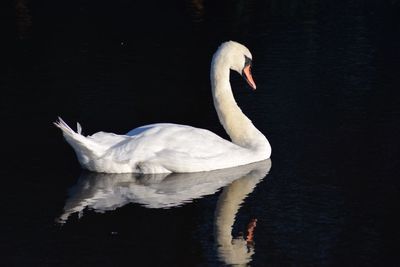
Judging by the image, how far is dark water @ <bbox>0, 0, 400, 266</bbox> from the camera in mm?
11180

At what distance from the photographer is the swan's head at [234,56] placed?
14.7 metres

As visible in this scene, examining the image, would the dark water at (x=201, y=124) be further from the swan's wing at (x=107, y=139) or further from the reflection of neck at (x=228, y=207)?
the swan's wing at (x=107, y=139)

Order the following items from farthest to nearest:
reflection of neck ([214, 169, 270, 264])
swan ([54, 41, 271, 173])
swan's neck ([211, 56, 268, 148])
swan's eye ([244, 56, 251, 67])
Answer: swan's eye ([244, 56, 251, 67])
swan's neck ([211, 56, 268, 148])
swan ([54, 41, 271, 173])
reflection of neck ([214, 169, 270, 264])

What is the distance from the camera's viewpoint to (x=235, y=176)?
13797 millimetres

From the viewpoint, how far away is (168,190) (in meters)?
13.2

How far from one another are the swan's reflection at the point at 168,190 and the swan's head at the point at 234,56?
1.43 meters

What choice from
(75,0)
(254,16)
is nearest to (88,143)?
(254,16)

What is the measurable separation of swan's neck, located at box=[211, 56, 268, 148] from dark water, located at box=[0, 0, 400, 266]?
49 cm

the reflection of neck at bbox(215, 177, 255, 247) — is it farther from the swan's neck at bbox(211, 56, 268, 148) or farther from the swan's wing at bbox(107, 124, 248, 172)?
the swan's neck at bbox(211, 56, 268, 148)

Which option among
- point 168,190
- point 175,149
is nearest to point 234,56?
point 175,149

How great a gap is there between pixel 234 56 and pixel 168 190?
8.27ft

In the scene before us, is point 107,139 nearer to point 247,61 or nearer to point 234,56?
point 234,56

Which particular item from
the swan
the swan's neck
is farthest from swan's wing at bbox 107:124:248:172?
the swan's neck

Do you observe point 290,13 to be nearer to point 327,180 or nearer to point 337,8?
point 337,8
